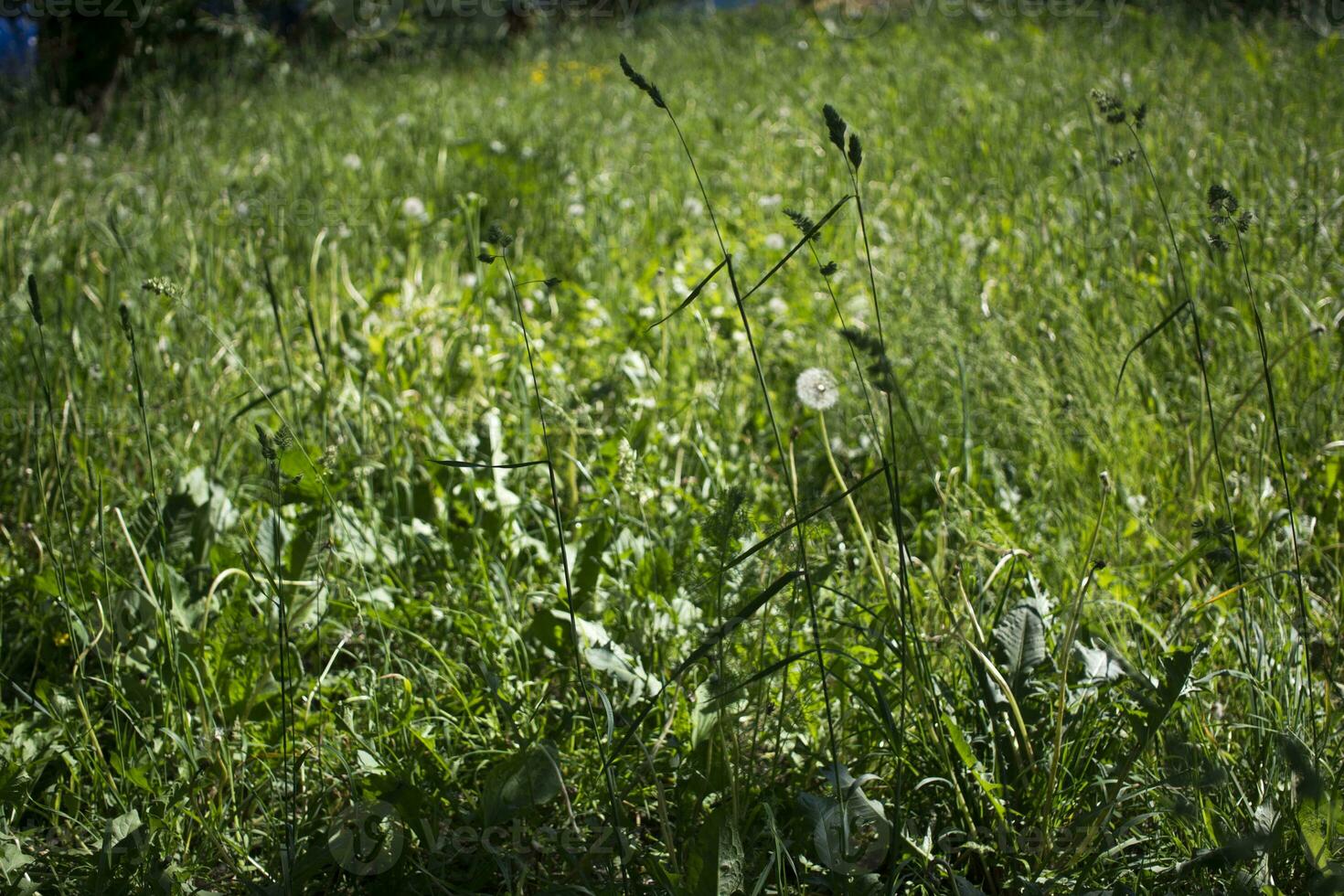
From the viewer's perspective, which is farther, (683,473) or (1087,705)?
(683,473)

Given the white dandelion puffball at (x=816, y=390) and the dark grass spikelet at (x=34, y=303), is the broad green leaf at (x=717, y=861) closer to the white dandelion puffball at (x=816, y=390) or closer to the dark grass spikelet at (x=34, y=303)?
the white dandelion puffball at (x=816, y=390)

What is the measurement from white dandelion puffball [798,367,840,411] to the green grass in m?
0.17

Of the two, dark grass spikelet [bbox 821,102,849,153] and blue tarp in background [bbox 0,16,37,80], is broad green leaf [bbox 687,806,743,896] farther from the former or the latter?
blue tarp in background [bbox 0,16,37,80]

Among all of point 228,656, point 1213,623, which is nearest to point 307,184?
point 228,656

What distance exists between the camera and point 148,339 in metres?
2.49

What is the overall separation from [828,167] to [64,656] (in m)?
3.09

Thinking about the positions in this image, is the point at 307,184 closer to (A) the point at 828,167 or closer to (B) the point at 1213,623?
(A) the point at 828,167
